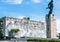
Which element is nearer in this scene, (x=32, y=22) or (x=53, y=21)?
(x=53, y=21)

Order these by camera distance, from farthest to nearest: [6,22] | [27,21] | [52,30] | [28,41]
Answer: [27,21] < [6,22] < [52,30] < [28,41]

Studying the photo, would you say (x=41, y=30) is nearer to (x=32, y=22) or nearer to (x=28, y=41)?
(x=32, y=22)

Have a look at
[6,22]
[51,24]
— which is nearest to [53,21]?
[51,24]

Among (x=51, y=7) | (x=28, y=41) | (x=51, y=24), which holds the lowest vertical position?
(x=28, y=41)

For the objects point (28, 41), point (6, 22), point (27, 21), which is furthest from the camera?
point (27, 21)

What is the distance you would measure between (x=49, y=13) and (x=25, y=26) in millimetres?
23496

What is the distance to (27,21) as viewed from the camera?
49062 millimetres

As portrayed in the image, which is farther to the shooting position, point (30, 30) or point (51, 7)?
point (30, 30)

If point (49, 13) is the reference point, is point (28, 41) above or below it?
below

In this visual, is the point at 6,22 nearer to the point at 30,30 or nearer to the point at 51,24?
the point at 30,30

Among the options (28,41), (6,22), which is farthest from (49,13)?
(6,22)

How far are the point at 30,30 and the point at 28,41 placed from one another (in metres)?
26.2

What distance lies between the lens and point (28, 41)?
2267 centimetres

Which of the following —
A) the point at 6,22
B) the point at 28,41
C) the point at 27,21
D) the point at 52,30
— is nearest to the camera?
the point at 28,41
